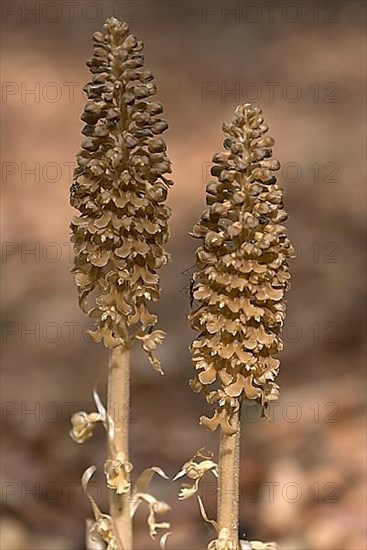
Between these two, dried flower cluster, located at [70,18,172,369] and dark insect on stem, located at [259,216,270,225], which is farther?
dried flower cluster, located at [70,18,172,369]

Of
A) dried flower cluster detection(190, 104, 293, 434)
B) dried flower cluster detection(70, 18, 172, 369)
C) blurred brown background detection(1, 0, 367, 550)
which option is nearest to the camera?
dried flower cluster detection(190, 104, 293, 434)

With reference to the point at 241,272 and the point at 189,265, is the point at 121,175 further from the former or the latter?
the point at 189,265

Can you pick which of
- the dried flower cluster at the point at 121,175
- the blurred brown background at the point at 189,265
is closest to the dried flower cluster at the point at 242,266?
the dried flower cluster at the point at 121,175

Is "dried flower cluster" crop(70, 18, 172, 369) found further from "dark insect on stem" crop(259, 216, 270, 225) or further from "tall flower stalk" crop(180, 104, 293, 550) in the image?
"dark insect on stem" crop(259, 216, 270, 225)

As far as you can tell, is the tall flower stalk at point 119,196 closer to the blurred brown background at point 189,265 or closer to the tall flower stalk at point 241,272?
the tall flower stalk at point 241,272

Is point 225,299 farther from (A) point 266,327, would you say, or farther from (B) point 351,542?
(B) point 351,542

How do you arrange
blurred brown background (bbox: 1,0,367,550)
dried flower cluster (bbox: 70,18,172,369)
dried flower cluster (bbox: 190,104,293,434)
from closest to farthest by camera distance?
dried flower cluster (bbox: 190,104,293,434), dried flower cluster (bbox: 70,18,172,369), blurred brown background (bbox: 1,0,367,550)

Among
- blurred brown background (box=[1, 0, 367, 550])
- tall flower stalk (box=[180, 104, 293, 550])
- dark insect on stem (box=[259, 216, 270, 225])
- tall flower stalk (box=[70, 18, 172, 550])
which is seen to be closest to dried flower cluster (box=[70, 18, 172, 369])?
tall flower stalk (box=[70, 18, 172, 550])
